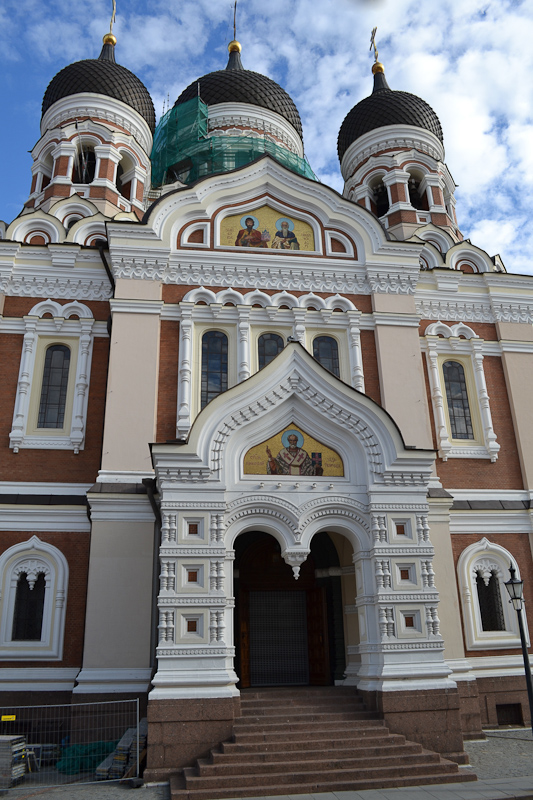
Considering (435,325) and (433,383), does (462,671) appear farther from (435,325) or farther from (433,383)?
(435,325)

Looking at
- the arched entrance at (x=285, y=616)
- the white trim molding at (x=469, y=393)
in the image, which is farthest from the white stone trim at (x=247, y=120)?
the arched entrance at (x=285, y=616)

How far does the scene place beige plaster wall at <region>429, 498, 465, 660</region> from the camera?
12.5 metres

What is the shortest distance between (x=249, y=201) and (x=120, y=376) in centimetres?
532

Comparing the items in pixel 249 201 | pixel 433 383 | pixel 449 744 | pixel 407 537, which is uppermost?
pixel 249 201

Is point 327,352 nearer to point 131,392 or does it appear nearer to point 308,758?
point 131,392

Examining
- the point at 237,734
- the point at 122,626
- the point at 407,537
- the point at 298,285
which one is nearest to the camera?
the point at 237,734

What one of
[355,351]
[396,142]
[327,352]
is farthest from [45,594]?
[396,142]

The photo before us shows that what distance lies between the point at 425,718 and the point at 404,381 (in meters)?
6.78

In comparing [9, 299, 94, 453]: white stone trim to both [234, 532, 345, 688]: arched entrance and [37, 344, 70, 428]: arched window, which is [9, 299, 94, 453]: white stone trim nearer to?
[37, 344, 70, 428]: arched window

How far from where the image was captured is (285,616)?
1341cm

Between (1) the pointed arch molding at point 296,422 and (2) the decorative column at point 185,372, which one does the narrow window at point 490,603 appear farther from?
(2) the decorative column at point 185,372

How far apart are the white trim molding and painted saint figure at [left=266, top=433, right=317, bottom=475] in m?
4.51

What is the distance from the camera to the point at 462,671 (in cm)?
1232

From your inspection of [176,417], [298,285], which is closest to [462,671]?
[176,417]
